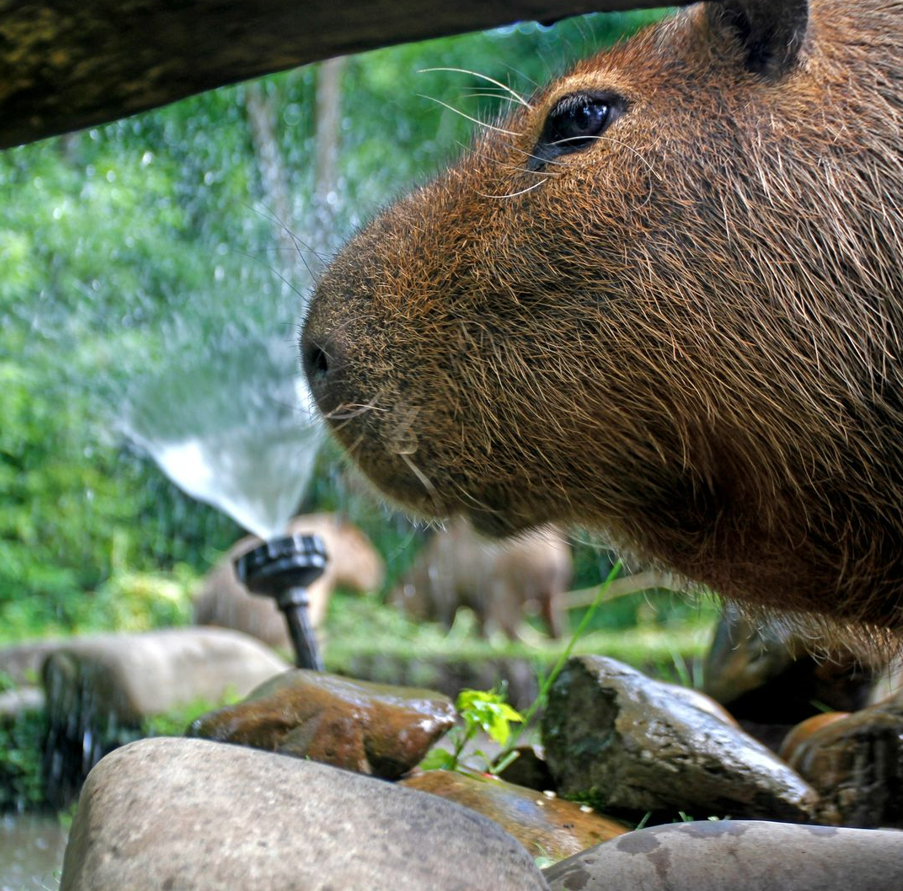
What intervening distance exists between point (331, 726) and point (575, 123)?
136 centimetres

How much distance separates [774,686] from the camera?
3.49m

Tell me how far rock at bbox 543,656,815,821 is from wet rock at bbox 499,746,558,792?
141 millimetres

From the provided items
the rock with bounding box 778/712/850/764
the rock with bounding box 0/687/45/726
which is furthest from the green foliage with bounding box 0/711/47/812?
the rock with bounding box 778/712/850/764

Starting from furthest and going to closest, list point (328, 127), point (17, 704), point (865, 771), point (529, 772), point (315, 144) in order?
point (315, 144) < point (328, 127) < point (17, 704) < point (529, 772) < point (865, 771)

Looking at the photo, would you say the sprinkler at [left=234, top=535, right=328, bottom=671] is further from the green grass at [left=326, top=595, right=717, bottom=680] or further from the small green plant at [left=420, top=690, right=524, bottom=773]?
the green grass at [left=326, top=595, right=717, bottom=680]

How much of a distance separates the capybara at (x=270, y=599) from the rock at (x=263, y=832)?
448 centimetres

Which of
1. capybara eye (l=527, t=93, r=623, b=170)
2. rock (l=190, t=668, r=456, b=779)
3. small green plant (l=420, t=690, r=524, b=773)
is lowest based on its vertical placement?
small green plant (l=420, t=690, r=524, b=773)

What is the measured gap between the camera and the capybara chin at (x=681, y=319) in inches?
73.1

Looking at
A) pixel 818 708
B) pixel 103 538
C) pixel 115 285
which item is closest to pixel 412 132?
pixel 115 285

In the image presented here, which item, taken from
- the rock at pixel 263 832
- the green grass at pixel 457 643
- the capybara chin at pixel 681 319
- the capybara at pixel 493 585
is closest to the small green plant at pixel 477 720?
the capybara chin at pixel 681 319

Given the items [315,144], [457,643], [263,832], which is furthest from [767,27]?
[315,144]

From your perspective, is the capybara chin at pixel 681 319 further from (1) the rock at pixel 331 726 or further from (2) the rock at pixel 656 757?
(1) the rock at pixel 331 726

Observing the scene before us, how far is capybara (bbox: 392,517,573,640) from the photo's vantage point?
31.1ft

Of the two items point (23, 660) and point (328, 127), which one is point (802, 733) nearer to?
point (23, 660)
